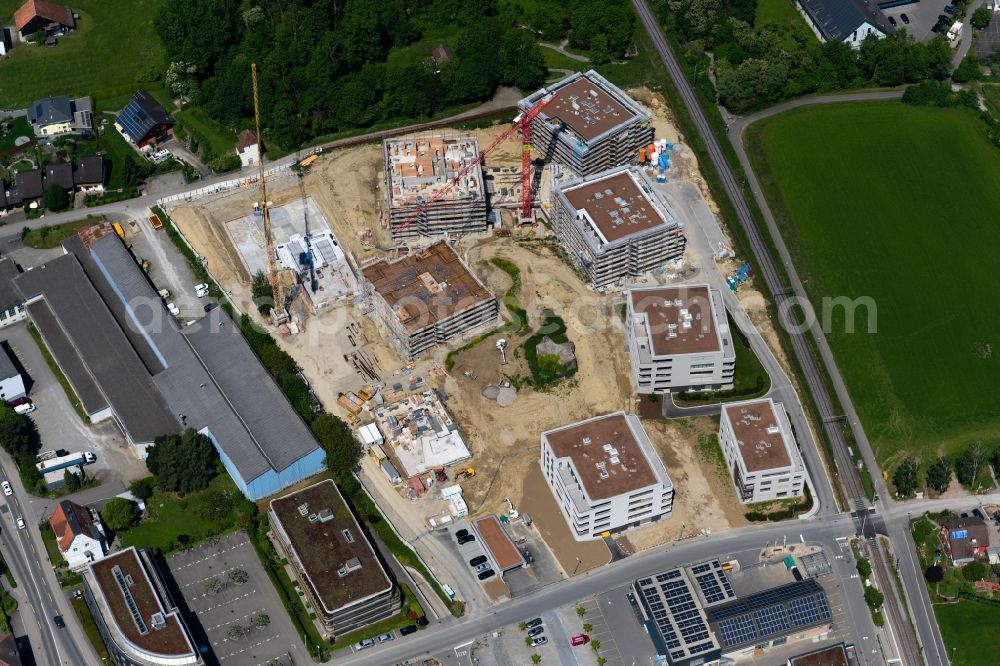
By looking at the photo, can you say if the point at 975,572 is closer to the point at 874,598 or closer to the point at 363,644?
the point at 874,598

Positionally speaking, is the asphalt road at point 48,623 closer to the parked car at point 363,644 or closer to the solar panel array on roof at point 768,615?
the parked car at point 363,644

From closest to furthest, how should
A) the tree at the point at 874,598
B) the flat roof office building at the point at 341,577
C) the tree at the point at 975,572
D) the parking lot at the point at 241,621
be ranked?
the flat roof office building at the point at 341,577 → the parking lot at the point at 241,621 → the tree at the point at 874,598 → the tree at the point at 975,572

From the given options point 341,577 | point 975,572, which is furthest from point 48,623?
point 975,572

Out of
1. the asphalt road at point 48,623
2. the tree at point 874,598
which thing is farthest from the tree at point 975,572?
the asphalt road at point 48,623

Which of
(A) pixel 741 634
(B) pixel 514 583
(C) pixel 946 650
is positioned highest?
(B) pixel 514 583

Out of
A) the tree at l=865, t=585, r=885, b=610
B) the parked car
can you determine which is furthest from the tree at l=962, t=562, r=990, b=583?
the parked car

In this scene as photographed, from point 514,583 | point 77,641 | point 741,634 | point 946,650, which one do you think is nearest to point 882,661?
point 946,650

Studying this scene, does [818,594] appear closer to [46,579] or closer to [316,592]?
[316,592]

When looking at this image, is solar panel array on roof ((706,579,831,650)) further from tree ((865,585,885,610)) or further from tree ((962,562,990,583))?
tree ((962,562,990,583))
